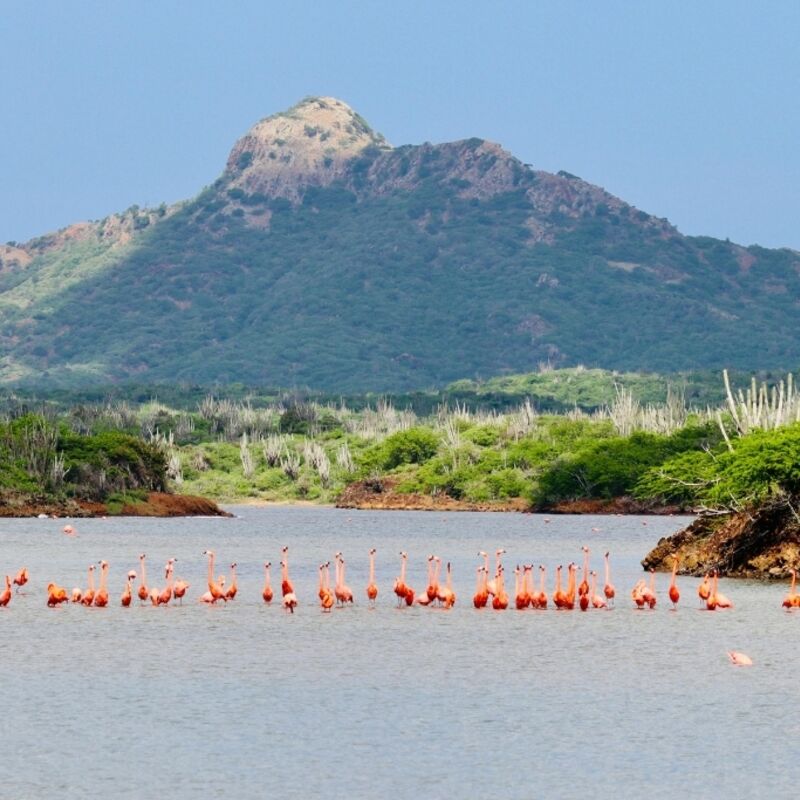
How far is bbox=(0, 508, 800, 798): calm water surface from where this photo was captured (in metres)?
19.3

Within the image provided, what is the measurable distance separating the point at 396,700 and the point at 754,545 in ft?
66.4

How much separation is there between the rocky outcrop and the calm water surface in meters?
1.35

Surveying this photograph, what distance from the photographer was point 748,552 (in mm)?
43031

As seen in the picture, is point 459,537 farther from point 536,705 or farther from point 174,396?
point 174,396

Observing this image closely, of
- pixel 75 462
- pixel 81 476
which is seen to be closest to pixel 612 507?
pixel 81 476

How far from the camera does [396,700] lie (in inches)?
962

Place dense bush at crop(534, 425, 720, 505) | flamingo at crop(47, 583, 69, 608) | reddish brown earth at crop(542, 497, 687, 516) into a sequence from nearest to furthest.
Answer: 1. flamingo at crop(47, 583, 69, 608)
2. reddish brown earth at crop(542, 497, 687, 516)
3. dense bush at crop(534, 425, 720, 505)

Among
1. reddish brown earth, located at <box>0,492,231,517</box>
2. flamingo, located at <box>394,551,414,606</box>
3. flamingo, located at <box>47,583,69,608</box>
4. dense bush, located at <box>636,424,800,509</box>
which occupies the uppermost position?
dense bush, located at <box>636,424,800,509</box>

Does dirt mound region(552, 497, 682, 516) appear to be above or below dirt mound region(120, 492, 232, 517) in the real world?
above

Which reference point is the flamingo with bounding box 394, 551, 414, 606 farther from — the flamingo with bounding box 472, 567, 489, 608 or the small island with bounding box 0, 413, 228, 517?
the small island with bounding box 0, 413, 228, 517

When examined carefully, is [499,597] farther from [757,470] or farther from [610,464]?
[610,464]

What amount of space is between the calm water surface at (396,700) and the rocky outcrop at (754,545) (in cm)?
135

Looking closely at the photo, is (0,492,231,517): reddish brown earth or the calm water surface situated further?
(0,492,231,517): reddish brown earth

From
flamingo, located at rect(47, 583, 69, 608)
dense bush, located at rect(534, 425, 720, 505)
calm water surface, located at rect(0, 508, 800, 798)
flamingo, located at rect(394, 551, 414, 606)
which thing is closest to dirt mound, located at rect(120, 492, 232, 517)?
dense bush, located at rect(534, 425, 720, 505)
